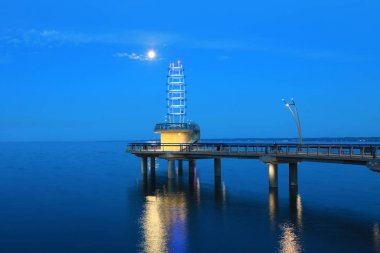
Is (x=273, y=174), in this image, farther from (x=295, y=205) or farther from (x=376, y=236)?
(x=376, y=236)

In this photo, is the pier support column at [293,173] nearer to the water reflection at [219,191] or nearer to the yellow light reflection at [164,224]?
the water reflection at [219,191]

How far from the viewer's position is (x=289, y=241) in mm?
28578

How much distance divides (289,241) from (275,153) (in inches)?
714

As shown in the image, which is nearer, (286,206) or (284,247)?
(284,247)

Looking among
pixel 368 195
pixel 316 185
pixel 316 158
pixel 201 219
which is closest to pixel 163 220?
pixel 201 219

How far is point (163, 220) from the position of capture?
35.2 m

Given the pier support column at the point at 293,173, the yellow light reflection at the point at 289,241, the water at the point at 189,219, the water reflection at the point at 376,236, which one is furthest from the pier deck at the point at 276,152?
the yellow light reflection at the point at 289,241

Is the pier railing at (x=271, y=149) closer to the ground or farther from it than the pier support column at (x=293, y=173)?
farther from it

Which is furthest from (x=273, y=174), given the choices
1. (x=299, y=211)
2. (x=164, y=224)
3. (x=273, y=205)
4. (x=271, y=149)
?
(x=164, y=224)

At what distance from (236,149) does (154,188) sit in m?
12.1

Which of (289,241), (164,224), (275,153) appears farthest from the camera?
(275,153)

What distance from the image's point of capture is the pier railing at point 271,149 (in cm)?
3719

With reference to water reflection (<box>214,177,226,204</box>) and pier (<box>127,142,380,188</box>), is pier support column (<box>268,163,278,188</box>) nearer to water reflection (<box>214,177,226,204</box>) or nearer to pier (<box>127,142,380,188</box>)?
pier (<box>127,142,380,188</box>)

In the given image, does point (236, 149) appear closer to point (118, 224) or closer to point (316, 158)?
point (316, 158)
